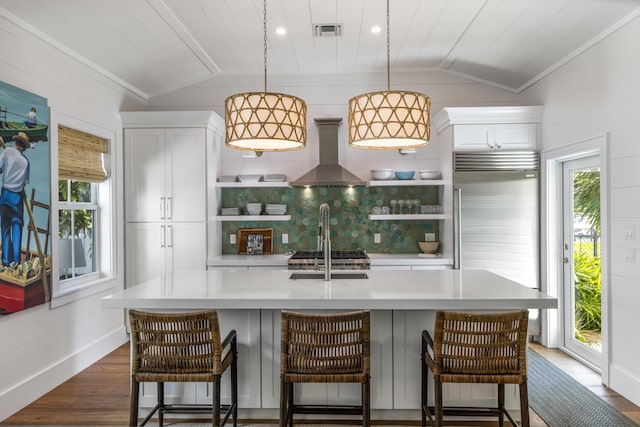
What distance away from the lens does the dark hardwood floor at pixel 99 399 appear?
3.02 meters

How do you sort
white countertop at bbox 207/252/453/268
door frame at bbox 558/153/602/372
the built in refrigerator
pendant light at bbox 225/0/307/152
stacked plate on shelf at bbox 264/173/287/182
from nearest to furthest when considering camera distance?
pendant light at bbox 225/0/307/152 → door frame at bbox 558/153/602/372 → the built in refrigerator → white countertop at bbox 207/252/453/268 → stacked plate on shelf at bbox 264/173/287/182

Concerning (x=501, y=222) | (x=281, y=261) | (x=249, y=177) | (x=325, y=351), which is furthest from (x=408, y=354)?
(x=249, y=177)

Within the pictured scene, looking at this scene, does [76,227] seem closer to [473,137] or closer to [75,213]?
[75,213]

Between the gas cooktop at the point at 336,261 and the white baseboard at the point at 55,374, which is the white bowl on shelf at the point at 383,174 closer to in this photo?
the gas cooktop at the point at 336,261

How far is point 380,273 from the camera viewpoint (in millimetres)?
3346

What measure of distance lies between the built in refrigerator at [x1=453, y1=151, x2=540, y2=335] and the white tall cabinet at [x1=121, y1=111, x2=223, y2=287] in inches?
108

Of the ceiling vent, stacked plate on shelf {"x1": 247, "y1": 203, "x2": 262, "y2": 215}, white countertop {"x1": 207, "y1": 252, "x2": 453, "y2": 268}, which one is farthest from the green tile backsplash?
the ceiling vent

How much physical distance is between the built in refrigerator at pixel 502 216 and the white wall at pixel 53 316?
3620 millimetres

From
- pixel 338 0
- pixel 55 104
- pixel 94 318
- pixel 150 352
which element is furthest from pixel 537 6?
pixel 94 318

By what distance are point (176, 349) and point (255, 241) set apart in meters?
3.08

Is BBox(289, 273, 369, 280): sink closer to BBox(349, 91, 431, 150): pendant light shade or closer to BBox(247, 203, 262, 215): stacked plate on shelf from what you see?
BBox(349, 91, 431, 150): pendant light shade

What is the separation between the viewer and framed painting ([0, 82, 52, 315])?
9.88 feet

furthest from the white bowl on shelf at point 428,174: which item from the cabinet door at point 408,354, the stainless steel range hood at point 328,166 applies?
the cabinet door at point 408,354

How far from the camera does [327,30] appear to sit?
4078mm
